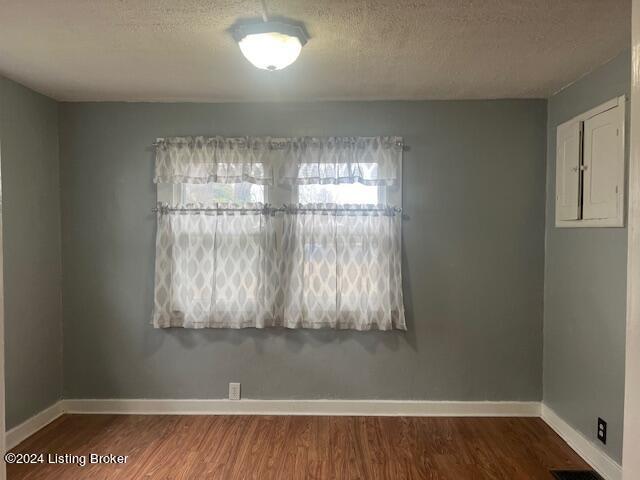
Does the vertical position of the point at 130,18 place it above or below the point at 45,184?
above

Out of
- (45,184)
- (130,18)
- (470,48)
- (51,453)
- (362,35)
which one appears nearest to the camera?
(130,18)

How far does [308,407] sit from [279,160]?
183 centimetres

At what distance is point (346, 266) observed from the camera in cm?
298

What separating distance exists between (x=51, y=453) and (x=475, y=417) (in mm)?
2811

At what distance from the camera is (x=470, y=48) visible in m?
2.16

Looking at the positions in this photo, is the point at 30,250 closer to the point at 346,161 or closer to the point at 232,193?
the point at 232,193

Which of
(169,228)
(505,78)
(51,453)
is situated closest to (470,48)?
(505,78)

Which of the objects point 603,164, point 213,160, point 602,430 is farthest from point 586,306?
point 213,160

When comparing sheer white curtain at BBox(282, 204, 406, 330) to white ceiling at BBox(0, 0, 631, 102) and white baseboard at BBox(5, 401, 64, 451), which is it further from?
white baseboard at BBox(5, 401, 64, 451)

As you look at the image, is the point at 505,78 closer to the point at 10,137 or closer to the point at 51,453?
the point at 10,137

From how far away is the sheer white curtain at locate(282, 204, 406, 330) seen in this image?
2979 millimetres

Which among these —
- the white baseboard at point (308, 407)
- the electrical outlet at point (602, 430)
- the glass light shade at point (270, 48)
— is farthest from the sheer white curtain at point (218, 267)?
the electrical outlet at point (602, 430)

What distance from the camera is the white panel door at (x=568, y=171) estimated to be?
8.50ft

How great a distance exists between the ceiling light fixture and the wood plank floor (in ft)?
7.23
